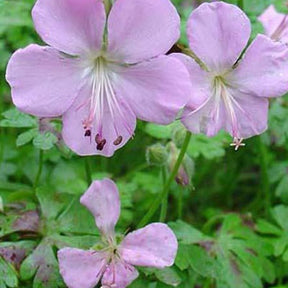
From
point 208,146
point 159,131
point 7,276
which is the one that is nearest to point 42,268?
point 7,276

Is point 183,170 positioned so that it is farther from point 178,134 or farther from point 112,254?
point 112,254

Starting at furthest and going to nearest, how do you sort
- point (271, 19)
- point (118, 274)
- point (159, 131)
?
point (159, 131), point (271, 19), point (118, 274)

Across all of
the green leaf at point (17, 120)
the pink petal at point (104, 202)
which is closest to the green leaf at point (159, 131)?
the green leaf at point (17, 120)

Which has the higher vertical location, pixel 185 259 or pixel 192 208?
pixel 185 259

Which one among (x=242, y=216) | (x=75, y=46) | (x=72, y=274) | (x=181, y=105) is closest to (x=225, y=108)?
(x=181, y=105)

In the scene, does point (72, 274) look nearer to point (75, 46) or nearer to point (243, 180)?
point (75, 46)

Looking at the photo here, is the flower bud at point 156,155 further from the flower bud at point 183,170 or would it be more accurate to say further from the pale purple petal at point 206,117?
the pale purple petal at point 206,117

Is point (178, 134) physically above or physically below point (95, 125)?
below
